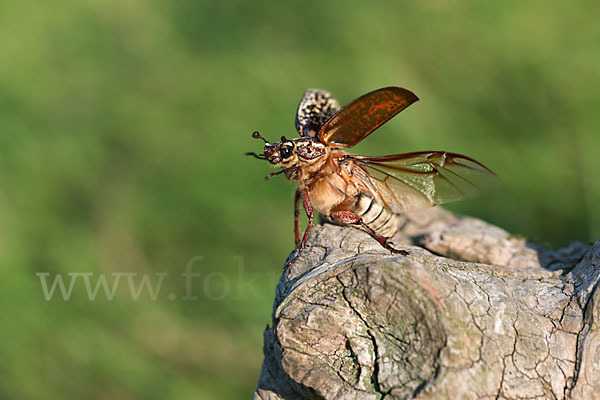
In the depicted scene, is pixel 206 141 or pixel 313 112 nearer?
pixel 313 112

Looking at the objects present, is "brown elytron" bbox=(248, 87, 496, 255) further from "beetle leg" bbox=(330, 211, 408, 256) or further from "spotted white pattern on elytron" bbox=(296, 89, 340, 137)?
"spotted white pattern on elytron" bbox=(296, 89, 340, 137)

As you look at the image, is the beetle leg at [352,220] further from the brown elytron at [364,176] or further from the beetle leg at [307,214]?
the beetle leg at [307,214]

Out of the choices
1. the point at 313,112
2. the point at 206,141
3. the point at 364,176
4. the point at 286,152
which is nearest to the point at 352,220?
the point at 364,176

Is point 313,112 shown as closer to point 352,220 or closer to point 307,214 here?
point 307,214

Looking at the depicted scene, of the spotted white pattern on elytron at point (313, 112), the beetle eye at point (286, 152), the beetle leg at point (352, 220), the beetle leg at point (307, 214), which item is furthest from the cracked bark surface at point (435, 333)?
the spotted white pattern on elytron at point (313, 112)

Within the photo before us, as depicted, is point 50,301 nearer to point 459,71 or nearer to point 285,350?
point 285,350

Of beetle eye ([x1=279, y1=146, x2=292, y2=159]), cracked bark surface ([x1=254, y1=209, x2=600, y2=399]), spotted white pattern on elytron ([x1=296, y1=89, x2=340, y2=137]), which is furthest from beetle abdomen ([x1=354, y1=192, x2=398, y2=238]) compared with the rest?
cracked bark surface ([x1=254, y1=209, x2=600, y2=399])
